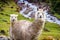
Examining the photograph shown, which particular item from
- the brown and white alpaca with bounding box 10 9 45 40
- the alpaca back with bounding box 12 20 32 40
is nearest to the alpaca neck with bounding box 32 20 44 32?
the brown and white alpaca with bounding box 10 9 45 40

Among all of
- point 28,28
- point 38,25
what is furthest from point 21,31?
point 38,25

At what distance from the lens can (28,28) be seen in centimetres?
1430

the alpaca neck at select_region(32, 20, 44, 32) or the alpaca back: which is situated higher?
the alpaca neck at select_region(32, 20, 44, 32)

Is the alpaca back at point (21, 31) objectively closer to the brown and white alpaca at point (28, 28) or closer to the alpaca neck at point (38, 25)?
the brown and white alpaca at point (28, 28)

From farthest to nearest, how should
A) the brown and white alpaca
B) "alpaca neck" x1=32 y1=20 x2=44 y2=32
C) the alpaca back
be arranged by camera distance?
the alpaca back
"alpaca neck" x1=32 y1=20 x2=44 y2=32
the brown and white alpaca

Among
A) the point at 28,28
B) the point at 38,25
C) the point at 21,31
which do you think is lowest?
the point at 21,31

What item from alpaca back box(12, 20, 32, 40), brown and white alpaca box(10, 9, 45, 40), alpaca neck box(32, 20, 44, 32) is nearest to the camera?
brown and white alpaca box(10, 9, 45, 40)

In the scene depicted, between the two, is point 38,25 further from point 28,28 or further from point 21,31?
point 21,31

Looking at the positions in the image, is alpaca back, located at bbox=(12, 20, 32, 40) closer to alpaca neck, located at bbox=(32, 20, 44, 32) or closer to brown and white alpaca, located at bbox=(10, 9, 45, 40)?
brown and white alpaca, located at bbox=(10, 9, 45, 40)

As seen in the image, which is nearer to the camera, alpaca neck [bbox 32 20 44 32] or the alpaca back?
alpaca neck [bbox 32 20 44 32]

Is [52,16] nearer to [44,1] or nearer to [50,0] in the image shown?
[50,0]

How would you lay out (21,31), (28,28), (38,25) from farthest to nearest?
(21,31) < (28,28) < (38,25)

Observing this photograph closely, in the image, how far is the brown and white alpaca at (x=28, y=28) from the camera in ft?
45.5

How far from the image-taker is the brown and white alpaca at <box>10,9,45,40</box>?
1388cm
